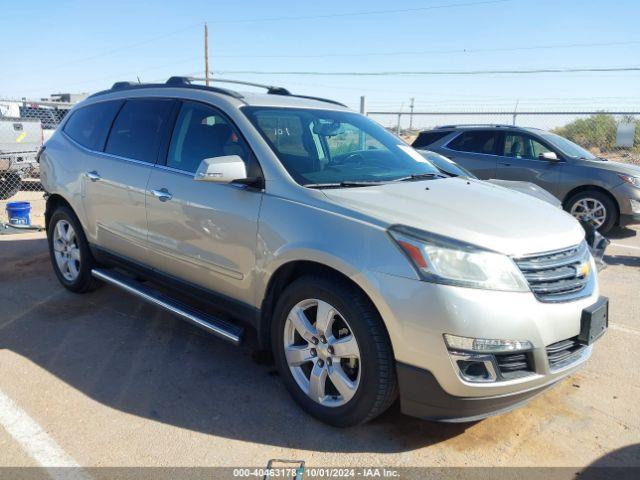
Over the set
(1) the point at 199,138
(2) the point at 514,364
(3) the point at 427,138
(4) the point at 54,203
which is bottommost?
(2) the point at 514,364

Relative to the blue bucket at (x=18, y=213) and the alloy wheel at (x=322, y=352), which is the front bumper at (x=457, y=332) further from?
the blue bucket at (x=18, y=213)

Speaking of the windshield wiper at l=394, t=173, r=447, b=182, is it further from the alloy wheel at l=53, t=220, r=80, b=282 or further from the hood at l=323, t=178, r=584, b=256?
the alloy wheel at l=53, t=220, r=80, b=282

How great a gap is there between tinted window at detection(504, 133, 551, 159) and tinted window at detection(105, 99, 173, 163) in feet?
21.6

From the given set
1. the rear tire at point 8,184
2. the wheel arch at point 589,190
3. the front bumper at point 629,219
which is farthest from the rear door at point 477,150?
the rear tire at point 8,184

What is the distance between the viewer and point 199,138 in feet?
12.5

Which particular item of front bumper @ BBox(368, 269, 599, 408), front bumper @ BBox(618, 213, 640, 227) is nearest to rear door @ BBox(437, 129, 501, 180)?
front bumper @ BBox(618, 213, 640, 227)

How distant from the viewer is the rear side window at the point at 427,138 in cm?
979

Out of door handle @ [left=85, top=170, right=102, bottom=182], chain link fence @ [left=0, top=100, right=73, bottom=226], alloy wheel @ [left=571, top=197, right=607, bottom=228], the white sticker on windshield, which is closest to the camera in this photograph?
the white sticker on windshield

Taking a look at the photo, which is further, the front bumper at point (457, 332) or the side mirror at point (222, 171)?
the side mirror at point (222, 171)

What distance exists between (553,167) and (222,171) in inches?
Result: 274

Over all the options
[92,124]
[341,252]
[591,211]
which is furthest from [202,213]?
[591,211]

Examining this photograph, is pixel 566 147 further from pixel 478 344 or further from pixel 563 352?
pixel 478 344

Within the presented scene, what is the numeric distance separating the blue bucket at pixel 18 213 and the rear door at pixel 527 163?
7.54 metres

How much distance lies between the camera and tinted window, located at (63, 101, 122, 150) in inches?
185
